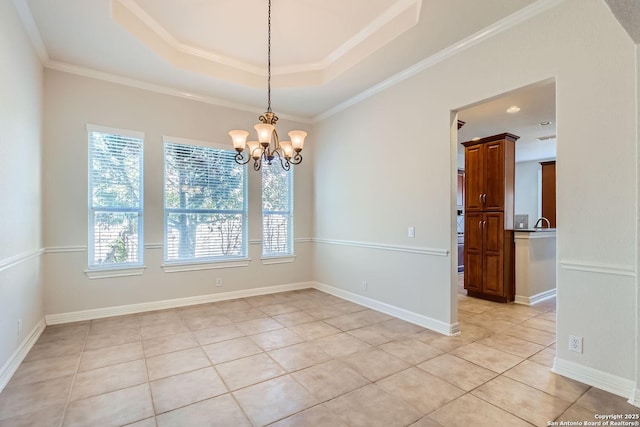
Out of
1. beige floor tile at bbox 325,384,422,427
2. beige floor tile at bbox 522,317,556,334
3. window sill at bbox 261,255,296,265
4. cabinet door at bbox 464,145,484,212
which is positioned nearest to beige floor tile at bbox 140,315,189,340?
window sill at bbox 261,255,296,265

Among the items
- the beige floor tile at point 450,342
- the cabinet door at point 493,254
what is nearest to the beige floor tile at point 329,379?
the beige floor tile at point 450,342

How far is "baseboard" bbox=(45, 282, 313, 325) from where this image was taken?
367 centimetres

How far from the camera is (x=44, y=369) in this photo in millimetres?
2541

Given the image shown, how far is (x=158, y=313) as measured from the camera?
4.05 m

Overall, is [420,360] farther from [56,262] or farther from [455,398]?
[56,262]

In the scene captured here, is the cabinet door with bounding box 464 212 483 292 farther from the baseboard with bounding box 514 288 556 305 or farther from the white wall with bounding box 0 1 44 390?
the white wall with bounding box 0 1 44 390

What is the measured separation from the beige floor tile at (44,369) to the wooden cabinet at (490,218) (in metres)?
5.08

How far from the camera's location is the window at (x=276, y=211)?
16.9 ft

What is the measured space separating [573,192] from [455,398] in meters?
1.78

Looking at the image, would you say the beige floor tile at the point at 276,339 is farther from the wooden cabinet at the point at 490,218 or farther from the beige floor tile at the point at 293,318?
the wooden cabinet at the point at 490,218

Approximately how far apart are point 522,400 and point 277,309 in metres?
2.89

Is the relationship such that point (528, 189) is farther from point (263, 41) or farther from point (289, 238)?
point (263, 41)

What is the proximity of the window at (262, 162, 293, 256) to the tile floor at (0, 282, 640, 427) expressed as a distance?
161 centimetres

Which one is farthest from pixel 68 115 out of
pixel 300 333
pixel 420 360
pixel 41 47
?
pixel 420 360
